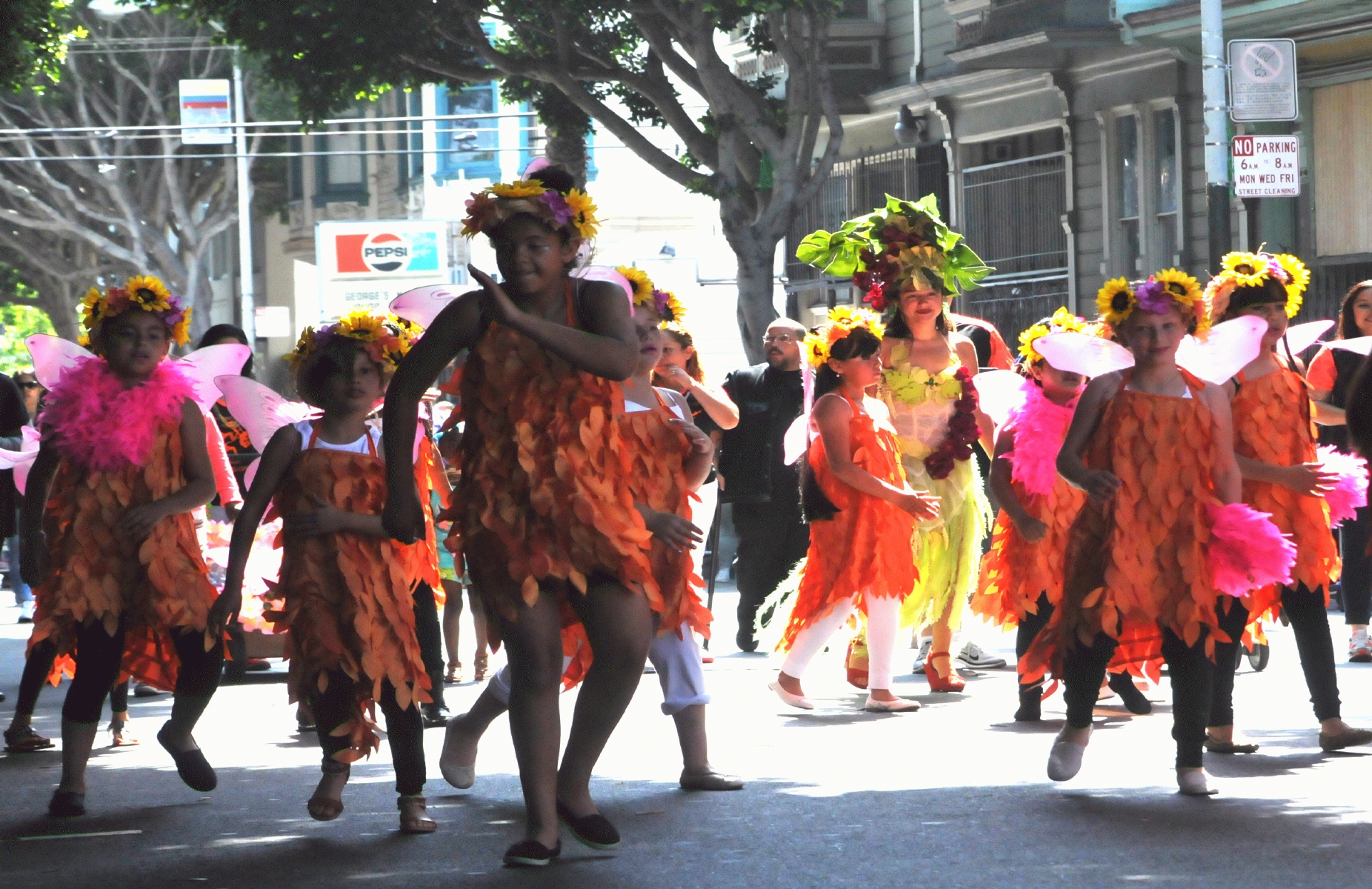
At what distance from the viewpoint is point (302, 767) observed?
26.8 feet

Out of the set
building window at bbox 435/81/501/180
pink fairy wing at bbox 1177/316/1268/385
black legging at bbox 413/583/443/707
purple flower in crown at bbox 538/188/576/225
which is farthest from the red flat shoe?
building window at bbox 435/81/501/180

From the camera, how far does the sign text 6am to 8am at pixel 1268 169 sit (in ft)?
52.9

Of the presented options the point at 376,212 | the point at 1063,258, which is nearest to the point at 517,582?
the point at 1063,258

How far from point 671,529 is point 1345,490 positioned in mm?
3198

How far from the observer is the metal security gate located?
25672 mm

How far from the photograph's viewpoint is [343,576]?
6.60m

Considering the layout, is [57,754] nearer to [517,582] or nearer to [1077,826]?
[517,582]

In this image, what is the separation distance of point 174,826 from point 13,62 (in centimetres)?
1040

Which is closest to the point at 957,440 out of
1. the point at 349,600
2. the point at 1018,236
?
the point at 349,600

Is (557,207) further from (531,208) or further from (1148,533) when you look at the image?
(1148,533)

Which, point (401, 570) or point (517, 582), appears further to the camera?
point (401, 570)

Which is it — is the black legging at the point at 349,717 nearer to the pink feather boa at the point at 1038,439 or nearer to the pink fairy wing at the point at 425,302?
the pink fairy wing at the point at 425,302

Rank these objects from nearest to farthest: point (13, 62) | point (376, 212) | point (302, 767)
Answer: point (302, 767), point (13, 62), point (376, 212)

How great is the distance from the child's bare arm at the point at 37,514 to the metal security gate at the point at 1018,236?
18.5 m
